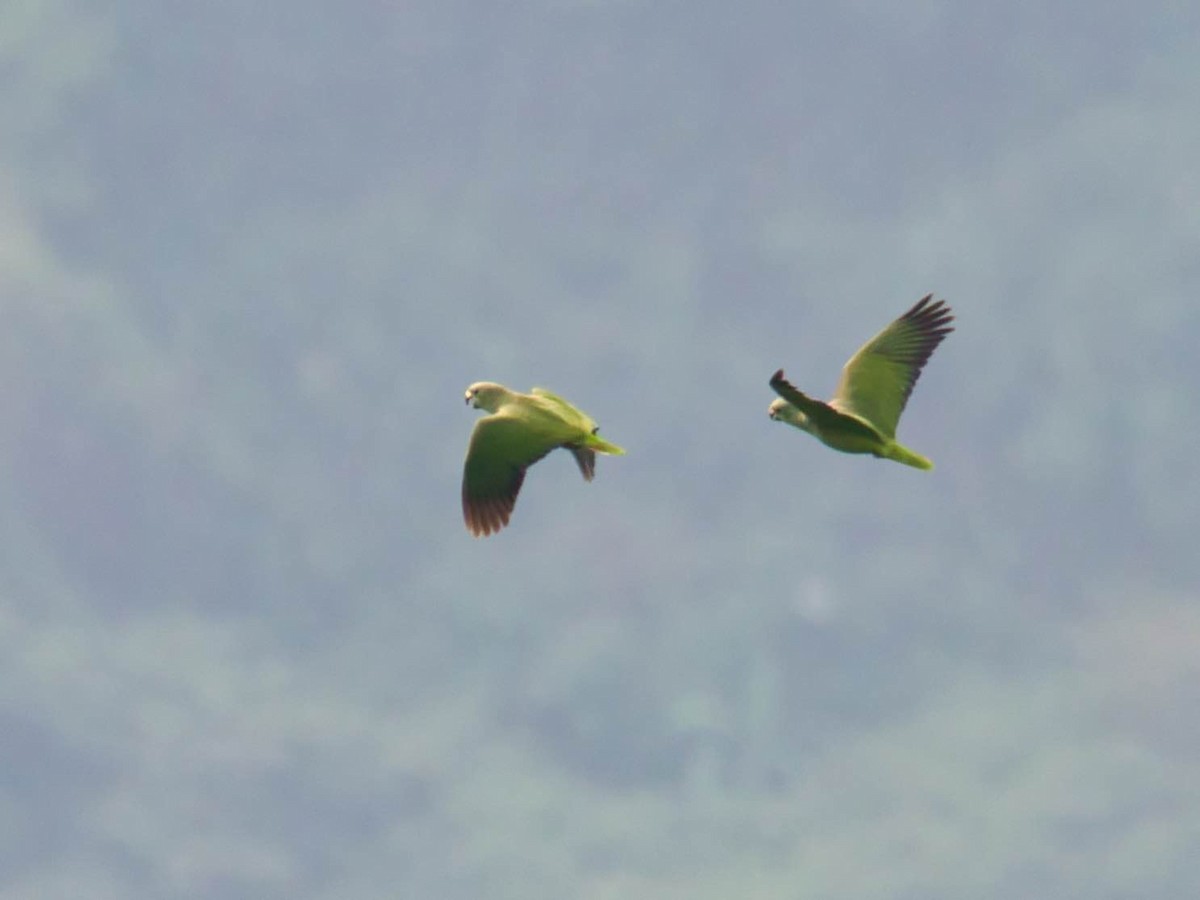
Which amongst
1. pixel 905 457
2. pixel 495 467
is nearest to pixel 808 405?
pixel 905 457

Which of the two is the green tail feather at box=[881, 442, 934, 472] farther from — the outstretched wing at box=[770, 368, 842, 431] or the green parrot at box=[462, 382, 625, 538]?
the green parrot at box=[462, 382, 625, 538]

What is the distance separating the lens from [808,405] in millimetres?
23953

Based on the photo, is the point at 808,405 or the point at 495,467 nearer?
the point at 808,405

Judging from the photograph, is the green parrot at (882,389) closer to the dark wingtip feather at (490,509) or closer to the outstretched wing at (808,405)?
the outstretched wing at (808,405)

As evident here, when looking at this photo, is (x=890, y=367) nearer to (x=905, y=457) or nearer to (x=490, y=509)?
(x=905, y=457)

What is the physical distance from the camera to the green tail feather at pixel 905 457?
2562 cm

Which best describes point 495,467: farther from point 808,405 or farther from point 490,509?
point 808,405

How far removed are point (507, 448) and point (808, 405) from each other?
18.6 feet

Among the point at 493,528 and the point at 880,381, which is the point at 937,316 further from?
the point at 493,528

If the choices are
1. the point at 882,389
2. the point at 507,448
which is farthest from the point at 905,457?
the point at 507,448

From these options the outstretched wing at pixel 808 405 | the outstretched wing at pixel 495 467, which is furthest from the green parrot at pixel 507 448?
the outstretched wing at pixel 808 405

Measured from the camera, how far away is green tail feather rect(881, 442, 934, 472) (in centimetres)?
2562

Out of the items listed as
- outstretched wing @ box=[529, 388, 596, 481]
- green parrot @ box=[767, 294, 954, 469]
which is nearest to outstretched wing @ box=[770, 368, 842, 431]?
green parrot @ box=[767, 294, 954, 469]

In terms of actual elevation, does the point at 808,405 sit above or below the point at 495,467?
below
